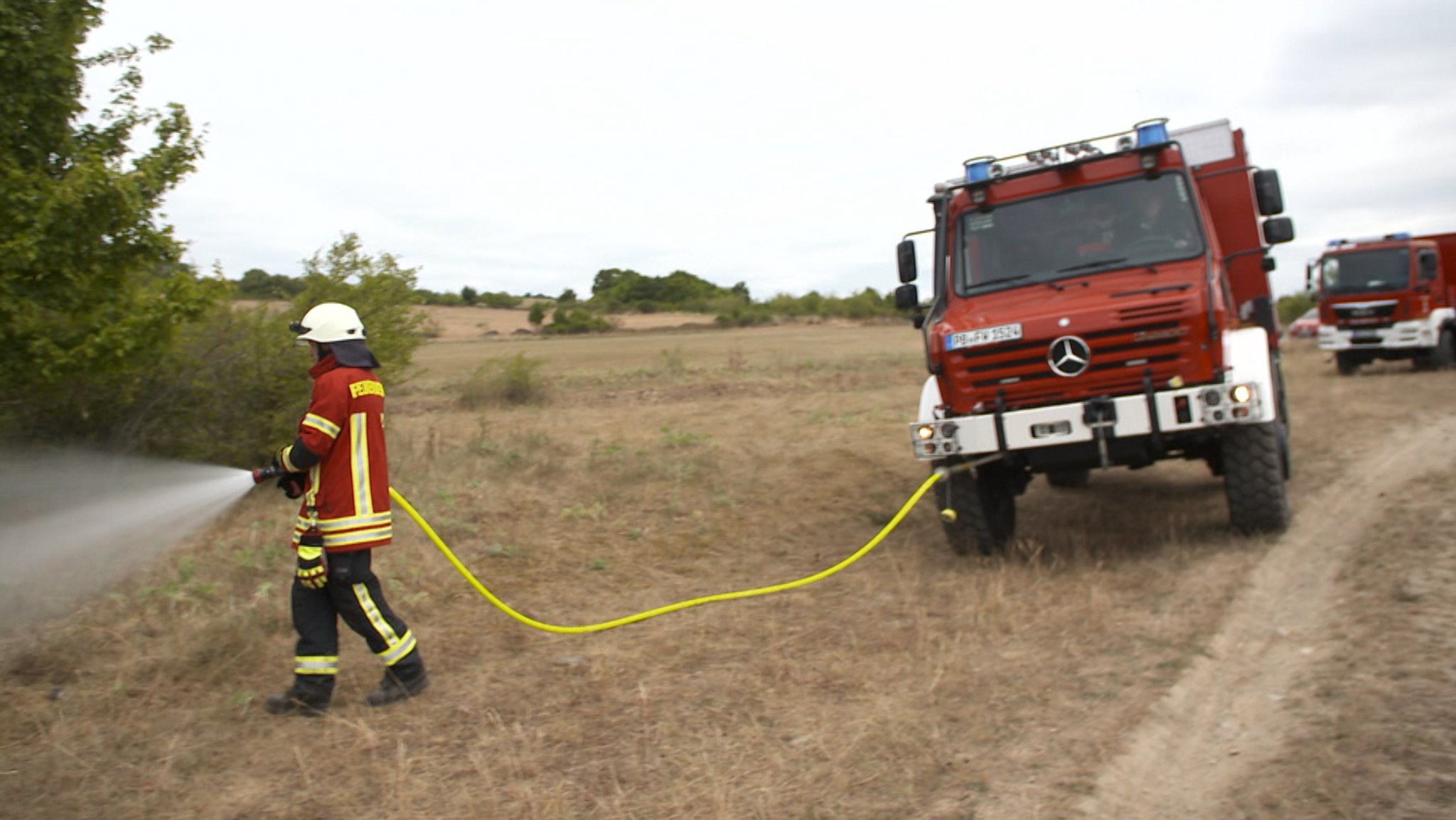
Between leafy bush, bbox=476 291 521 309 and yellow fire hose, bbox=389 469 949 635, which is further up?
leafy bush, bbox=476 291 521 309

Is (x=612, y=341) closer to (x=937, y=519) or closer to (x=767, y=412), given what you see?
(x=767, y=412)

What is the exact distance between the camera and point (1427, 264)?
20.6m

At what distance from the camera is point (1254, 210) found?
9141 mm

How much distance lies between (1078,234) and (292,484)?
5.53 m

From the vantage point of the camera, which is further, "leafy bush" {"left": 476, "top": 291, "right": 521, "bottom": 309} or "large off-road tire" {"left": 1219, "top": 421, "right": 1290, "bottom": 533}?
"leafy bush" {"left": 476, "top": 291, "right": 521, "bottom": 309}

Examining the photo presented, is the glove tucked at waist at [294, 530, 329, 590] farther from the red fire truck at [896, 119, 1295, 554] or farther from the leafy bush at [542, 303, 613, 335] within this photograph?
the leafy bush at [542, 303, 613, 335]

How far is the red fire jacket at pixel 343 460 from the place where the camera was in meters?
5.37

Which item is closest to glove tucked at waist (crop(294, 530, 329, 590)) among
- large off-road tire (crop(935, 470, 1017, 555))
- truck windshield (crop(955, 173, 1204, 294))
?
large off-road tire (crop(935, 470, 1017, 555))

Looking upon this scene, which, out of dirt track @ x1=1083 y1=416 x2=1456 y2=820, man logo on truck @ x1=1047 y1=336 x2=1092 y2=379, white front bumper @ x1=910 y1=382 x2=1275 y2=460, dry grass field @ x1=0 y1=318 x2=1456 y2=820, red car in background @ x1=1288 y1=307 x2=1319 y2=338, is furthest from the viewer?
red car in background @ x1=1288 y1=307 x2=1319 y2=338

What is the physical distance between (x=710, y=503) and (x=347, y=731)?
5.49 metres

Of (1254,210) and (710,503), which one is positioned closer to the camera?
(1254,210)

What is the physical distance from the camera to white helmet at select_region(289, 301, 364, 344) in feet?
18.1

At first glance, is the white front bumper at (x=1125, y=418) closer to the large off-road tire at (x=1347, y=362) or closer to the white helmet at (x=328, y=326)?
the white helmet at (x=328, y=326)

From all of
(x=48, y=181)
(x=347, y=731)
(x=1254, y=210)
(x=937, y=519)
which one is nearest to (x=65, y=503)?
(x=48, y=181)
